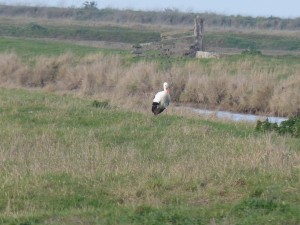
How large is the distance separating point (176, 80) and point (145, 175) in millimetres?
17535

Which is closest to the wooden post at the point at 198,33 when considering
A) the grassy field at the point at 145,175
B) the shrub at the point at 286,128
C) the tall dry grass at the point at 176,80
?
the tall dry grass at the point at 176,80

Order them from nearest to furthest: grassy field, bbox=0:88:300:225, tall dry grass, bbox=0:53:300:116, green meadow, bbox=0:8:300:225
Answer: grassy field, bbox=0:88:300:225 → green meadow, bbox=0:8:300:225 → tall dry grass, bbox=0:53:300:116

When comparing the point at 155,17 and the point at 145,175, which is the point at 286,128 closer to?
the point at 145,175

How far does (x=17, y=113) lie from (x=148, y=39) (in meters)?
36.4

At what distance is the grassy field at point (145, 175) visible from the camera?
363 inches

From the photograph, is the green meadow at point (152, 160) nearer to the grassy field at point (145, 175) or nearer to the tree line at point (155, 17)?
the grassy field at point (145, 175)

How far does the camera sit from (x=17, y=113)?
60.2 feet

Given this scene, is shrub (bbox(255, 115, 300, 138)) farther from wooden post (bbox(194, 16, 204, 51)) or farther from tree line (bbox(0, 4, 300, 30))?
tree line (bbox(0, 4, 300, 30))

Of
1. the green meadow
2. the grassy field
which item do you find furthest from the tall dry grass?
the grassy field

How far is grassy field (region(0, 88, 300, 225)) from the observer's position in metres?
9.23

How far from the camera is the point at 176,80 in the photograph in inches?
1122

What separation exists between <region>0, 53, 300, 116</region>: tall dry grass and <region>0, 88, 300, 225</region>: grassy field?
8.29 meters

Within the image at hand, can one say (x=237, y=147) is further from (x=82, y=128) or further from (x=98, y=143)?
(x=82, y=128)

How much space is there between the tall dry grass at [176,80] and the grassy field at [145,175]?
8291 millimetres
